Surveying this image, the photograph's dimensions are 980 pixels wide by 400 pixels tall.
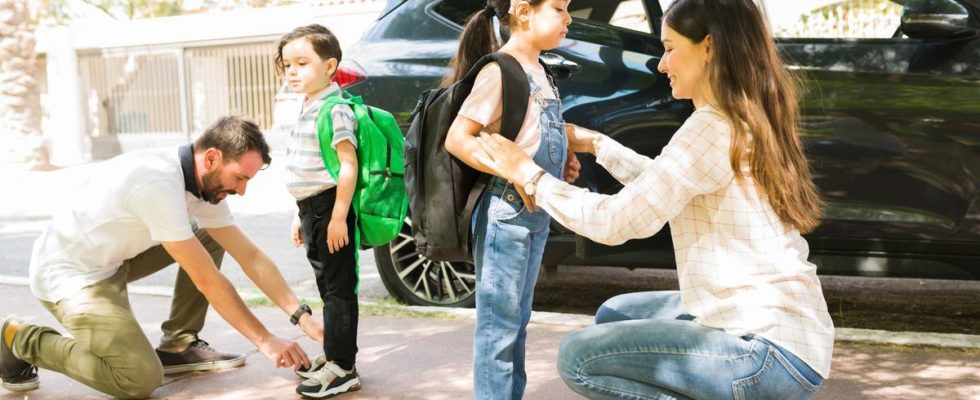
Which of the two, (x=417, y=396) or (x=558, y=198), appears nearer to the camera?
(x=558, y=198)

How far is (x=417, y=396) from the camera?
13.8ft

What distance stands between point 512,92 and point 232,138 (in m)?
1.48

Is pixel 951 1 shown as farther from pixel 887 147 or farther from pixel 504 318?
pixel 504 318

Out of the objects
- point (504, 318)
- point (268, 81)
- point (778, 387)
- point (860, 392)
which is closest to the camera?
point (778, 387)

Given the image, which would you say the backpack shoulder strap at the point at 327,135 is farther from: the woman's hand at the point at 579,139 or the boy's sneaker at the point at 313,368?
the woman's hand at the point at 579,139

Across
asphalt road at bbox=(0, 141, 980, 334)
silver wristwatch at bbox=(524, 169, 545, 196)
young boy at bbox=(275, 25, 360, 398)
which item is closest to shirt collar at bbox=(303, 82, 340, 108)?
young boy at bbox=(275, 25, 360, 398)

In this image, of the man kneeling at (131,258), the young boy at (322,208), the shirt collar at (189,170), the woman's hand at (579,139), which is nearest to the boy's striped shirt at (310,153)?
the young boy at (322,208)

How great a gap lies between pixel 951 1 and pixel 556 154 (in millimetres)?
2374

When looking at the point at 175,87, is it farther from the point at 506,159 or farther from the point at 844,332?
the point at 506,159

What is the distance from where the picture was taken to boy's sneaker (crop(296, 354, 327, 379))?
4.27m

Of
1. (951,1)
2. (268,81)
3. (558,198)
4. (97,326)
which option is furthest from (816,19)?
(268,81)

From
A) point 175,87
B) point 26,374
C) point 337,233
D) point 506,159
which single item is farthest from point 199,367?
point 175,87

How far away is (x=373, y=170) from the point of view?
4160 mm

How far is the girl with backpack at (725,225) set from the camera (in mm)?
2607
